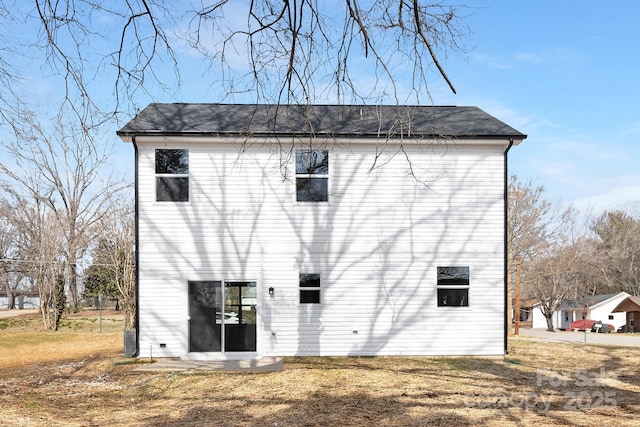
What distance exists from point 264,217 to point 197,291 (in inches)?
91.8

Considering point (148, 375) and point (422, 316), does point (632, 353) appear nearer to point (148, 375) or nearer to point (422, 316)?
point (422, 316)

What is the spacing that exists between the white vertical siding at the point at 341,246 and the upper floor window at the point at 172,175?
0.51ft

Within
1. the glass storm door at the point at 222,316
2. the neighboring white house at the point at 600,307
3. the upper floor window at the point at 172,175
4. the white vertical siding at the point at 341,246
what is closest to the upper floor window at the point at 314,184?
the white vertical siding at the point at 341,246

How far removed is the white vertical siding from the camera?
1290 centimetres

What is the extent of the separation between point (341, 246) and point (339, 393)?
4.53m

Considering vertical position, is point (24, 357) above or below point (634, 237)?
below

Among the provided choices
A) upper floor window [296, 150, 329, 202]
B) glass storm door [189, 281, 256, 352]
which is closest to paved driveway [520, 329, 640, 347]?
upper floor window [296, 150, 329, 202]

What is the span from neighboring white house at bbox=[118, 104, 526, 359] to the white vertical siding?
0.02 m

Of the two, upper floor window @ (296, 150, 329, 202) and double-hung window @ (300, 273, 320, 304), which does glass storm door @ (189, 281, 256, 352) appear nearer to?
double-hung window @ (300, 273, 320, 304)

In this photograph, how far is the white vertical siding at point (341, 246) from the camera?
42.3ft

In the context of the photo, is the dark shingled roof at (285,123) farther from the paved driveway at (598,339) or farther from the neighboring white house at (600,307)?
the neighboring white house at (600,307)

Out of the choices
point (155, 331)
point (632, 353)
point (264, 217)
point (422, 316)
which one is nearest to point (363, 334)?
point (422, 316)

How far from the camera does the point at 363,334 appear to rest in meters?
13.1

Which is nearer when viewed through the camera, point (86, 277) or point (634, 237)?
point (86, 277)
